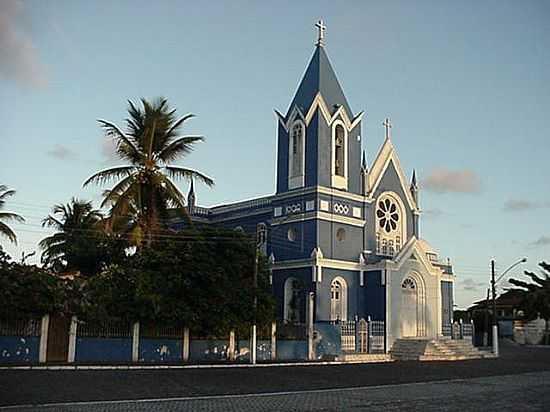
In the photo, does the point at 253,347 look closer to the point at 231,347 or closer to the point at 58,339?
the point at 231,347

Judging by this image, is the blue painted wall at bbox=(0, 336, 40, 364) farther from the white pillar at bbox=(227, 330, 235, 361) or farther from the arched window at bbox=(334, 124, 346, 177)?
the arched window at bbox=(334, 124, 346, 177)

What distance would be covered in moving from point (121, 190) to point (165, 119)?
3287 millimetres

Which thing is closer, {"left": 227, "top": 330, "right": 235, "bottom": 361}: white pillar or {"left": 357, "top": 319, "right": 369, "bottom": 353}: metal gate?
{"left": 227, "top": 330, "right": 235, "bottom": 361}: white pillar

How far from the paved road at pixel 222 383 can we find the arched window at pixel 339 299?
7.61 meters

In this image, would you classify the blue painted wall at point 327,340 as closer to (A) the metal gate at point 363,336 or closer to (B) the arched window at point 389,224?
(A) the metal gate at point 363,336

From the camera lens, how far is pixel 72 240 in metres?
36.5

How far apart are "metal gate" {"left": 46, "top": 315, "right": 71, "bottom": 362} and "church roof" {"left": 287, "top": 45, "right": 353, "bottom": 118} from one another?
15.9 metres

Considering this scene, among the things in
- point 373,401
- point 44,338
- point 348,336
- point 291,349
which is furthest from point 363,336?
point 373,401

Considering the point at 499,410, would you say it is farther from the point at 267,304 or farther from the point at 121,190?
the point at 121,190

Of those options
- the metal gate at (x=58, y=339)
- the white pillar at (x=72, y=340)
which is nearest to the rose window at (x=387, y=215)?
the white pillar at (x=72, y=340)

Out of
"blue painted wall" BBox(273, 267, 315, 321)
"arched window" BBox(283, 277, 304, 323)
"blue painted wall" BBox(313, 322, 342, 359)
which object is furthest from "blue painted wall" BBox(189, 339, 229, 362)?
"arched window" BBox(283, 277, 304, 323)

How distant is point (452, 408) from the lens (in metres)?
12.8

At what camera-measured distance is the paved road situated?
1351 centimetres

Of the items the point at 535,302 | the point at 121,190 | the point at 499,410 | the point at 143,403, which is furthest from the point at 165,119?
the point at 535,302
